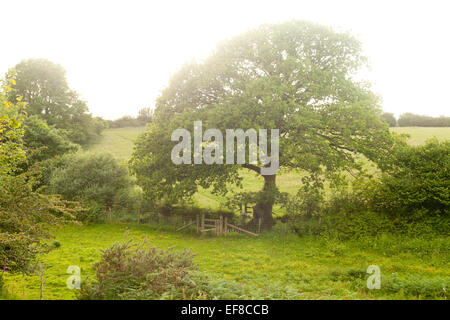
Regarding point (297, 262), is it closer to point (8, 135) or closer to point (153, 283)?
point (153, 283)

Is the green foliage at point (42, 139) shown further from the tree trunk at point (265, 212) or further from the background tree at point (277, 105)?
the tree trunk at point (265, 212)

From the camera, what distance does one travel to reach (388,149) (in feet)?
65.4

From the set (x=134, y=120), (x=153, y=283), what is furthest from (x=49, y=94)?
(x=153, y=283)

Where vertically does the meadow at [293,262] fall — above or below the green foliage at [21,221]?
below

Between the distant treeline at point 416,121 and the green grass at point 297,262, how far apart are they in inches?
1909

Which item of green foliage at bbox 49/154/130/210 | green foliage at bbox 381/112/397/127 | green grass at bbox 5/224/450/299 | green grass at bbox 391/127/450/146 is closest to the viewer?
green grass at bbox 5/224/450/299

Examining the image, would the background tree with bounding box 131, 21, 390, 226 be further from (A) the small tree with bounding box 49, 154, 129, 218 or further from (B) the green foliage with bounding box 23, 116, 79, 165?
(B) the green foliage with bounding box 23, 116, 79, 165

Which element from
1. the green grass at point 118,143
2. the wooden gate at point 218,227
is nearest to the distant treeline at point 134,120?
the green grass at point 118,143

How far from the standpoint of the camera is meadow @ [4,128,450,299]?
10.2 meters

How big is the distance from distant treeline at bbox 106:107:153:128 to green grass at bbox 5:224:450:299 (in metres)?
62.6

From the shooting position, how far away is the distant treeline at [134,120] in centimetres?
8225

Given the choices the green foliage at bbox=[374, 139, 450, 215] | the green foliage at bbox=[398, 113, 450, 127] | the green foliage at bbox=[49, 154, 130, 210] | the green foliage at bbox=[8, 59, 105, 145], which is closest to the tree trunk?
the green foliage at bbox=[374, 139, 450, 215]
